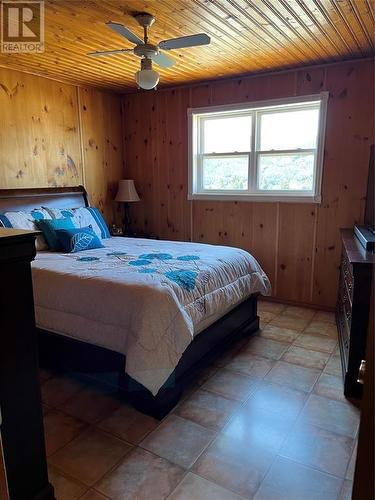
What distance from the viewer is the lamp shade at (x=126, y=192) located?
4.79 metres

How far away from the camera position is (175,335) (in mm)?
2164

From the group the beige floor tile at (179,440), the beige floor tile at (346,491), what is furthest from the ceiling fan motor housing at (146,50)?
the beige floor tile at (346,491)

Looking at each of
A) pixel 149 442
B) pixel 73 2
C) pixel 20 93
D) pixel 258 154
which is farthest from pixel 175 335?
pixel 20 93

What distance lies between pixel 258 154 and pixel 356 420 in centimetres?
296

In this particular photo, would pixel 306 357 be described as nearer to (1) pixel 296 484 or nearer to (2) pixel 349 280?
(2) pixel 349 280

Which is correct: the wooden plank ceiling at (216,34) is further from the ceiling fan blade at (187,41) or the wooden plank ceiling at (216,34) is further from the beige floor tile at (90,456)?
the beige floor tile at (90,456)

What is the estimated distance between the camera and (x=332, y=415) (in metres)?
2.22

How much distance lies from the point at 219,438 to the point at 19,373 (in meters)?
1.20

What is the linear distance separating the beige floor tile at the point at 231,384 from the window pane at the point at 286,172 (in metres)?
2.31

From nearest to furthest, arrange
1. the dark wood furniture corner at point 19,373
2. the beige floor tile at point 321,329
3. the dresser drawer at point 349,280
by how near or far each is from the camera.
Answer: the dark wood furniture corner at point 19,373
the dresser drawer at point 349,280
the beige floor tile at point 321,329

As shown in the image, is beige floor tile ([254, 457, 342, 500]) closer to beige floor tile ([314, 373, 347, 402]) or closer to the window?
beige floor tile ([314, 373, 347, 402])

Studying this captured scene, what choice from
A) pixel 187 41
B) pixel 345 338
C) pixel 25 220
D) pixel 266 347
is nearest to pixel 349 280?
pixel 345 338

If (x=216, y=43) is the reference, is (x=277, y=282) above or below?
below

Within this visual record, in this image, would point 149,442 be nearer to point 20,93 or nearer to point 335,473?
point 335,473
